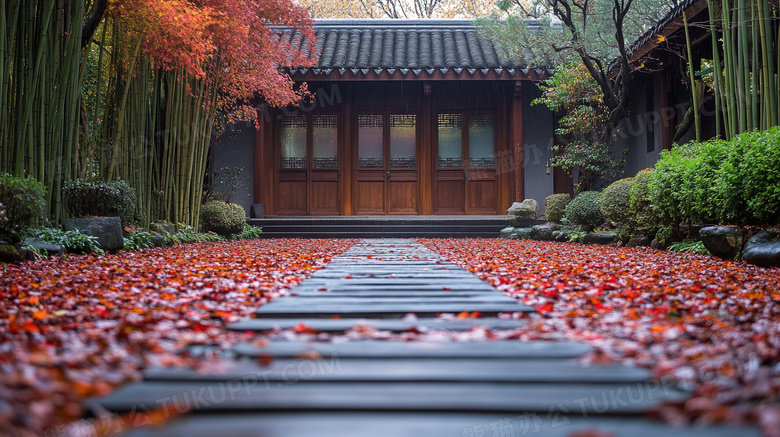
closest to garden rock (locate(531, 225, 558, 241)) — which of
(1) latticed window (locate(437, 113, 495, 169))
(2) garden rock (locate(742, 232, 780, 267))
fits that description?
(1) latticed window (locate(437, 113, 495, 169))

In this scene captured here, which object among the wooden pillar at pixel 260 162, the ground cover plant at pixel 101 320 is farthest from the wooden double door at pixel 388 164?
the ground cover plant at pixel 101 320

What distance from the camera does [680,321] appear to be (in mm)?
2160

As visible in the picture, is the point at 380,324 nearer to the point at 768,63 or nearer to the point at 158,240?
the point at 768,63

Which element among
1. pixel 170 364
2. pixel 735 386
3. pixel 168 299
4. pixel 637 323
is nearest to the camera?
pixel 735 386

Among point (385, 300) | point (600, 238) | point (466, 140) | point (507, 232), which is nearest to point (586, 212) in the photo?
point (600, 238)

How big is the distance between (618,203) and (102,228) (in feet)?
19.1

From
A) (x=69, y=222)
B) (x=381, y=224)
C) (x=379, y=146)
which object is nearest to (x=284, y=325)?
(x=69, y=222)

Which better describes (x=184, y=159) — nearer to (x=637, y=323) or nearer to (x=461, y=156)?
(x=461, y=156)

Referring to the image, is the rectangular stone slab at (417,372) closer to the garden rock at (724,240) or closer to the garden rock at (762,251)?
the garden rock at (762,251)

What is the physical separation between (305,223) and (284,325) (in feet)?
26.3

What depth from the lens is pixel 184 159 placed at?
7.64 metres

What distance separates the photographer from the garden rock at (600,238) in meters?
7.31

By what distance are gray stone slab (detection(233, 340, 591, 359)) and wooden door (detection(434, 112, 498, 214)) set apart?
959cm

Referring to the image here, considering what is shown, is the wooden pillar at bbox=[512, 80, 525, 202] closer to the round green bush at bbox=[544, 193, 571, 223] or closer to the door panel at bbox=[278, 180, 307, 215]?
the round green bush at bbox=[544, 193, 571, 223]
